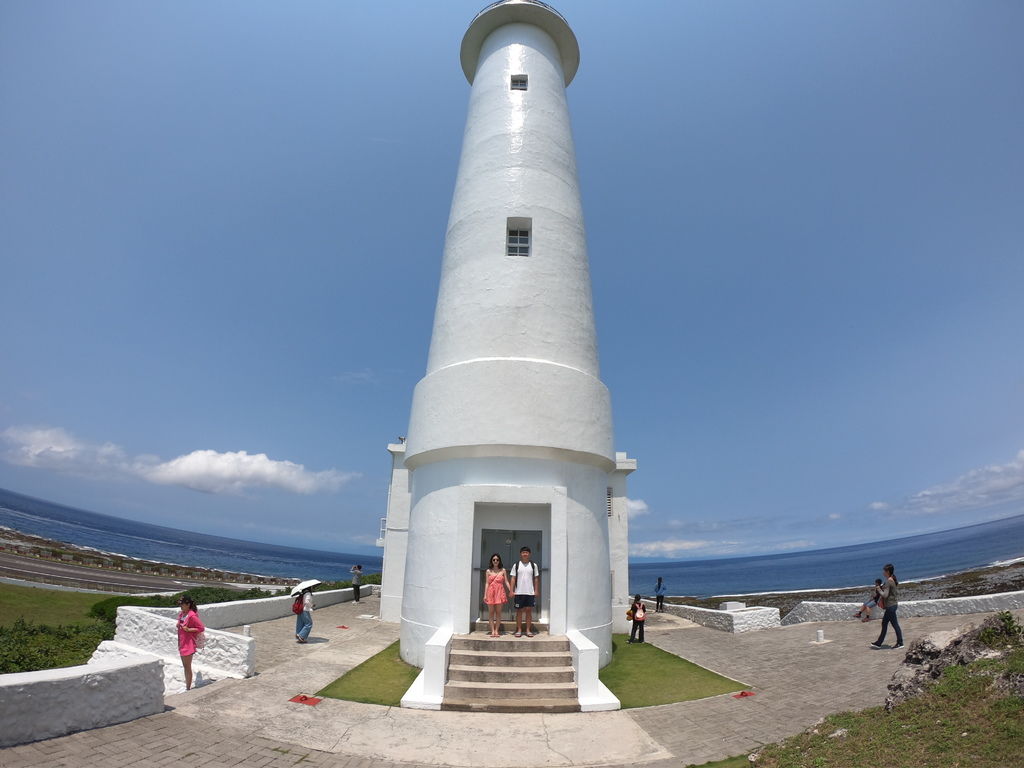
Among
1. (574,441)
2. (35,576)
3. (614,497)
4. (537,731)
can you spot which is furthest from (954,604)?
(35,576)

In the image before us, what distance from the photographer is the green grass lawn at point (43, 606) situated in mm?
15065

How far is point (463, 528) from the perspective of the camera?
955cm

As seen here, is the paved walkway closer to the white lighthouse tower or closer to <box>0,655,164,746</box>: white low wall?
<box>0,655,164,746</box>: white low wall

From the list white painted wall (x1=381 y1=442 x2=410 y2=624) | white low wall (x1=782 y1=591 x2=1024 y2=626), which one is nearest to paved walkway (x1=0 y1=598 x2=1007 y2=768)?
white low wall (x1=782 y1=591 x2=1024 y2=626)

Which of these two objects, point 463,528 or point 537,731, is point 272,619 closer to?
point 463,528

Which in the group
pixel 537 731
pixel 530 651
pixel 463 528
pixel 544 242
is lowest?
pixel 537 731

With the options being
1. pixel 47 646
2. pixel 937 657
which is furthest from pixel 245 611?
pixel 937 657

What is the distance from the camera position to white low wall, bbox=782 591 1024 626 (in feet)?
41.3

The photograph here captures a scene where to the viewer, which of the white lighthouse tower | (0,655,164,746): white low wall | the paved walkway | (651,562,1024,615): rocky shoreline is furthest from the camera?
(651,562,1024,615): rocky shoreline

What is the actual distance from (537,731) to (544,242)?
28.6 ft

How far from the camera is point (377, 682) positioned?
8750mm

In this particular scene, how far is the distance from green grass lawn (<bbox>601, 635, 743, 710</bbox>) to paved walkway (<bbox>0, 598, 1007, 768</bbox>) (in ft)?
1.21

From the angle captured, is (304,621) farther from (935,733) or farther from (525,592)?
(935,733)

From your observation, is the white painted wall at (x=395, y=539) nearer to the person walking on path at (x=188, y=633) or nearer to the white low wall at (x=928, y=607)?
the person walking on path at (x=188, y=633)
